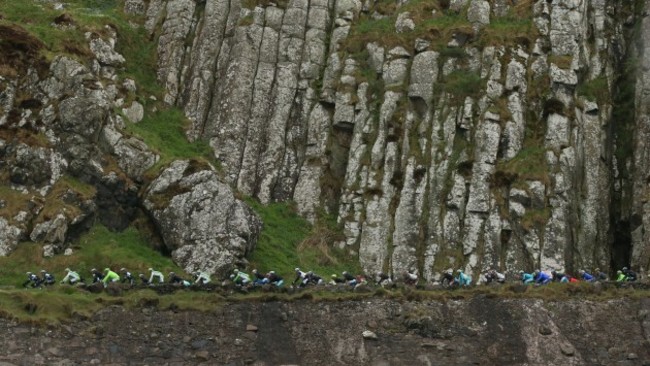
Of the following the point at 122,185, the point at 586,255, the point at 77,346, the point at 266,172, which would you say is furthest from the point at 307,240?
the point at 77,346

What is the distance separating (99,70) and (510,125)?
3147 centimetres

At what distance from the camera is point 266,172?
215ft

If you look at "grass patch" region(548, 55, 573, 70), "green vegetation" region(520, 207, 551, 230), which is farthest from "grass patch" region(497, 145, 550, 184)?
"grass patch" region(548, 55, 573, 70)

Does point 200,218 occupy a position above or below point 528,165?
below

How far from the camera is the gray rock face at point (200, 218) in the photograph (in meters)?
54.4

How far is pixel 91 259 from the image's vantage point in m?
53.7

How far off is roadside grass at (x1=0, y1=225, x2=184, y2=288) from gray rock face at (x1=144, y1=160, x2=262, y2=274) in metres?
1.42

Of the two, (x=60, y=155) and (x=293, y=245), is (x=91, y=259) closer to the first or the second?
(x=60, y=155)

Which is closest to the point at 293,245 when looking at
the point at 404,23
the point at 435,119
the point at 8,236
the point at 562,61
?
the point at 435,119

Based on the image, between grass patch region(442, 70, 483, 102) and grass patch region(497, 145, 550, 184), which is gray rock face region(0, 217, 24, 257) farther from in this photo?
grass patch region(497, 145, 550, 184)

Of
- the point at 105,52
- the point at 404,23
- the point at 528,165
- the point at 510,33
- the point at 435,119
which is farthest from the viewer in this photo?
the point at 404,23

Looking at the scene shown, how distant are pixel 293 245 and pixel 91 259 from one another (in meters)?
14.2

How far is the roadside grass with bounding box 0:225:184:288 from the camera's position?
5178 cm

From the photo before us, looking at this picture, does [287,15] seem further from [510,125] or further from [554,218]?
[554,218]
